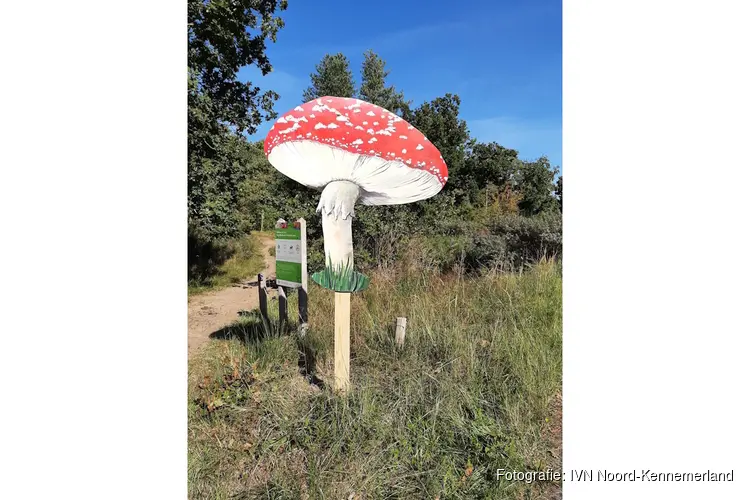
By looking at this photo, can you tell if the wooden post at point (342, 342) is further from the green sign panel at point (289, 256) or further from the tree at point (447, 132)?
the tree at point (447, 132)

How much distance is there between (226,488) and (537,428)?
51.6 inches

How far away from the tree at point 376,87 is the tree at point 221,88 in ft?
1.71

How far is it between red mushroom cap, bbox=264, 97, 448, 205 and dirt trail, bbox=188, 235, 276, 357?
1.55 m

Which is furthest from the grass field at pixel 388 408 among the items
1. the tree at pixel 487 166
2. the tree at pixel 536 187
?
the tree at pixel 536 187

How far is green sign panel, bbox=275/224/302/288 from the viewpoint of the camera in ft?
7.70

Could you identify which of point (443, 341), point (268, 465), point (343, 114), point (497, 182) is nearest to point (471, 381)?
point (443, 341)

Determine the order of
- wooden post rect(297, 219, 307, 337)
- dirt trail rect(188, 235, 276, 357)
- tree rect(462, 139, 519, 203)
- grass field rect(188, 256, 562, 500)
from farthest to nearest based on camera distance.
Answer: tree rect(462, 139, 519, 203) < dirt trail rect(188, 235, 276, 357) < wooden post rect(297, 219, 307, 337) < grass field rect(188, 256, 562, 500)

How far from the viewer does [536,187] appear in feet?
11.8

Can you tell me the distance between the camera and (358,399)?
1.58 metres

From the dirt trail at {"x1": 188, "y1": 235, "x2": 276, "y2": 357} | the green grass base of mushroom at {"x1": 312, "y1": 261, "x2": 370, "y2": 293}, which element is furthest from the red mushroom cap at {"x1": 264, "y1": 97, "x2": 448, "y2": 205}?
the dirt trail at {"x1": 188, "y1": 235, "x2": 276, "y2": 357}

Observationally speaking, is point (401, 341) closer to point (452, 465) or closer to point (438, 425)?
point (438, 425)

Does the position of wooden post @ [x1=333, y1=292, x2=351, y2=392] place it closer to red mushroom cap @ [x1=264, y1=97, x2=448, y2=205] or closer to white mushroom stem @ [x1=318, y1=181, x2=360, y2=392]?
white mushroom stem @ [x1=318, y1=181, x2=360, y2=392]

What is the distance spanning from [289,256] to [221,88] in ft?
4.04

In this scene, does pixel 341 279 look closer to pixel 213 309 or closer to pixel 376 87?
pixel 376 87
